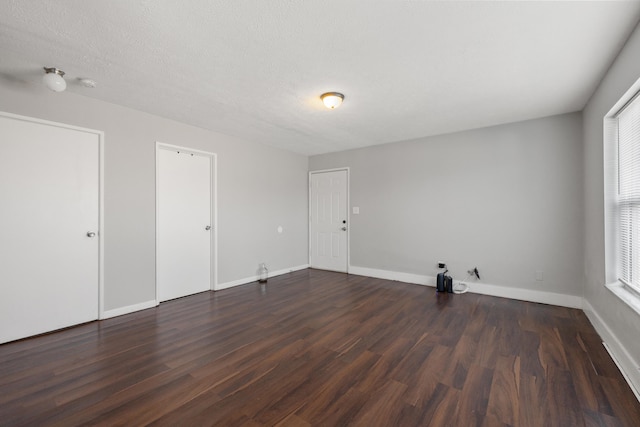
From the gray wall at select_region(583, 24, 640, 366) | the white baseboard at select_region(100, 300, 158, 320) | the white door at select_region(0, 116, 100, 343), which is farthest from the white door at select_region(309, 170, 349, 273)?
the white door at select_region(0, 116, 100, 343)

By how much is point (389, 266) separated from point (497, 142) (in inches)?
103

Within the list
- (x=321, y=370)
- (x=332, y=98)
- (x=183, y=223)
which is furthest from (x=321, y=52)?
(x=183, y=223)

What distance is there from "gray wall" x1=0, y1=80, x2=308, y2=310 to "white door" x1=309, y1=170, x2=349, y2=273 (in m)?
0.35

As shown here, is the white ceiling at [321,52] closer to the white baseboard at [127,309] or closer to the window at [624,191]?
the window at [624,191]

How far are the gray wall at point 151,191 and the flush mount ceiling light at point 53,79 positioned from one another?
1.75ft

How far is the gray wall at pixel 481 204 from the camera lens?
360cm

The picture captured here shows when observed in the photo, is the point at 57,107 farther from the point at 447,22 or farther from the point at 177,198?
the point at 447,22

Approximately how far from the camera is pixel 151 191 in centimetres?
363

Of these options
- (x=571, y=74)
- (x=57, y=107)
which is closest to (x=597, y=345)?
(x=571, y=74)

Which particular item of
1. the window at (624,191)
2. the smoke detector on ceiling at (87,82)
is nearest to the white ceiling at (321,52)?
the smoke detector on ceiling at (87,82)

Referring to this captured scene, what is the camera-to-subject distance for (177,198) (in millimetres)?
4012

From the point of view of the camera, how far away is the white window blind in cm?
220

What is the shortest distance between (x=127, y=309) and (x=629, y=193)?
5290mm

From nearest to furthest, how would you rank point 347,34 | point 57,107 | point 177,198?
point 347,34 < point 57,107 < point 177,198
